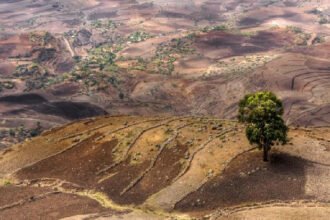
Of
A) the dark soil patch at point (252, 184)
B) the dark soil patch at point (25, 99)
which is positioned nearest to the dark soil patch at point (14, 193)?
the dark soil patch at point (252, 184)

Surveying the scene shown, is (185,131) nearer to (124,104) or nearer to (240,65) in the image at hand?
(124,104)

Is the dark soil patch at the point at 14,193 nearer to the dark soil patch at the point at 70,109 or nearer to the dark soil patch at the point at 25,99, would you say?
the dark soil patch at the point at 70,109

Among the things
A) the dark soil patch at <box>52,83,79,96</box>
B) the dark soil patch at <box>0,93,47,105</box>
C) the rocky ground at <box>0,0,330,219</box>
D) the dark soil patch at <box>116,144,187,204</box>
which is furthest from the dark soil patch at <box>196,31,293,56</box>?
Answer: the dark soil patch at <box>116,144,187,204</box>

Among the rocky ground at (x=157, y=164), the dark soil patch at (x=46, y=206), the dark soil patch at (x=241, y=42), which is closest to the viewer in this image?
the dark soil patch at (x=46, y=206)

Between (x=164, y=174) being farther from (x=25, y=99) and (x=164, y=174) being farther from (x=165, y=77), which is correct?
(x=165, y=77)

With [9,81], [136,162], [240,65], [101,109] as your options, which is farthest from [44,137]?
[240,65]
